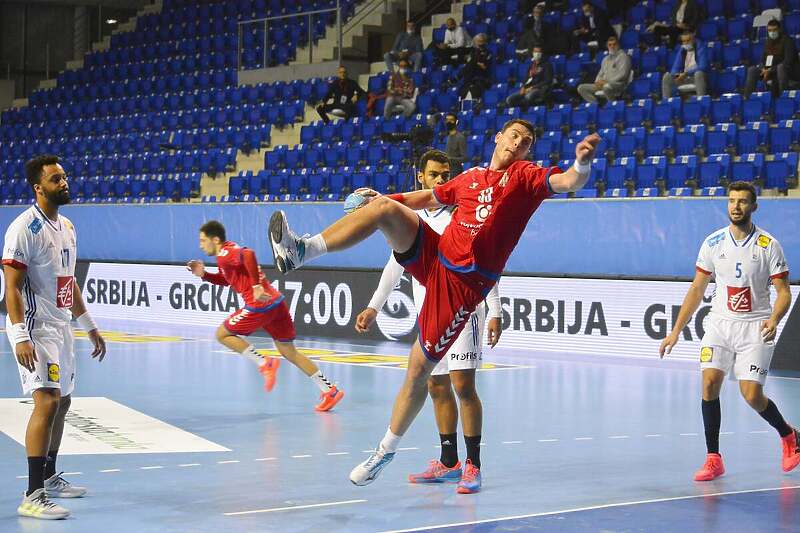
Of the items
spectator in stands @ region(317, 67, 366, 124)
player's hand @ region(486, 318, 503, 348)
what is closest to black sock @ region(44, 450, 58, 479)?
player's hand @ region(486, 318, 503, 348)

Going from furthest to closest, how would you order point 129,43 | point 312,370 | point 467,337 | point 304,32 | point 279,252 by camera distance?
point 129,43 < point 304,32 < point 312,370 < point 467,337 < point 279,252

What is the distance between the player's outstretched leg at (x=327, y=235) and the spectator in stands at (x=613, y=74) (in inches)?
535

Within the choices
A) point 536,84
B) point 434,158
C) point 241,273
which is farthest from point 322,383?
point 536,84

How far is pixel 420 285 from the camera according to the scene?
8312mm

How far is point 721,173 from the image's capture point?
1611cm

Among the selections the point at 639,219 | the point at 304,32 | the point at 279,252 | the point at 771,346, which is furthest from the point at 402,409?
the point at 304,32

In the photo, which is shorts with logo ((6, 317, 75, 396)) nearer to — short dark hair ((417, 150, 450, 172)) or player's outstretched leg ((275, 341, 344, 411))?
short dark hair ((417, 150, 450, 172))

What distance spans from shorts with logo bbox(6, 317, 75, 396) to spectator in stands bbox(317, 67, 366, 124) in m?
17.4

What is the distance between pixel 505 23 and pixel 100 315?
9.69 meters

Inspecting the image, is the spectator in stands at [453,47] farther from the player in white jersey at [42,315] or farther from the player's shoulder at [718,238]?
the player in white jersey at [42,315]

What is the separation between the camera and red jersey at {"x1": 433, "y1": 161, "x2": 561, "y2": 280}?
6707 millimetres

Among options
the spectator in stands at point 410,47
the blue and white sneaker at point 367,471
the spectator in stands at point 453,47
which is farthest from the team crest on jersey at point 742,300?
the spectator in stands at point 410,47

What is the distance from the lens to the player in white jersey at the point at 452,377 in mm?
7637

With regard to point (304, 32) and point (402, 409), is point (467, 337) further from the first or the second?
point (304, 32)
